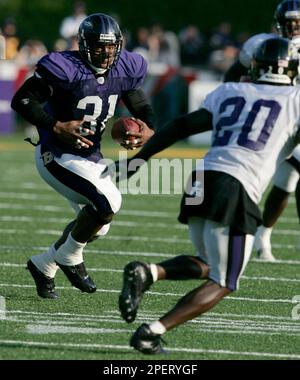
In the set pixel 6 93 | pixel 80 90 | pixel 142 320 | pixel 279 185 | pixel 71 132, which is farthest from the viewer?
pixel 6 93

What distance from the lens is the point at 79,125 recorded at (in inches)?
227

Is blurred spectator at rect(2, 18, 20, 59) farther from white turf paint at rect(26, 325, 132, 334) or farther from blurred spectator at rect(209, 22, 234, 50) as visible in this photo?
white turf paint at rect(26, 325, 132, 334)

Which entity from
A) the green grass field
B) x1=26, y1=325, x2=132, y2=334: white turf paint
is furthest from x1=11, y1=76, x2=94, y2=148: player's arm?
x1=26, y1=325, x2=132, y2=334: white turf paint

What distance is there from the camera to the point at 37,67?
5832 millimetres

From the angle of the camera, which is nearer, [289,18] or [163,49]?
[289,18]

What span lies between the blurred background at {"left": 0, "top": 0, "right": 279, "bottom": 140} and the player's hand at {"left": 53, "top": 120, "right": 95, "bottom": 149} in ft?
34.5

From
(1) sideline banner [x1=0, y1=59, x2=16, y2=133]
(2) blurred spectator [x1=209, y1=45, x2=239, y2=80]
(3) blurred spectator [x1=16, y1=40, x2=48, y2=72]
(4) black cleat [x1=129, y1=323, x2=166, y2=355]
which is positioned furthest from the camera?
(2) blurred spectator [x1=209, y1=45, x2=239, y2=80]

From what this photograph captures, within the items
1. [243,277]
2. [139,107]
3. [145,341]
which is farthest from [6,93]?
[145,341]

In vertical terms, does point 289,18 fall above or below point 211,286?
above

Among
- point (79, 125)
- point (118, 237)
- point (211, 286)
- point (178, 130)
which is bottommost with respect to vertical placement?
point (118, 237)

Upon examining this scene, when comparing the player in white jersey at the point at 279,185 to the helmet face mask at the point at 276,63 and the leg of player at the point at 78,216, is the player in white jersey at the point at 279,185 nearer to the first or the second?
the leg of player at the point at 78,216

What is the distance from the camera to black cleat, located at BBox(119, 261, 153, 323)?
4512 millimetres

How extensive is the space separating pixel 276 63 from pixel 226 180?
55cm

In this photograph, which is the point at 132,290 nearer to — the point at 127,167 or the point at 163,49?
the point at 127,167
